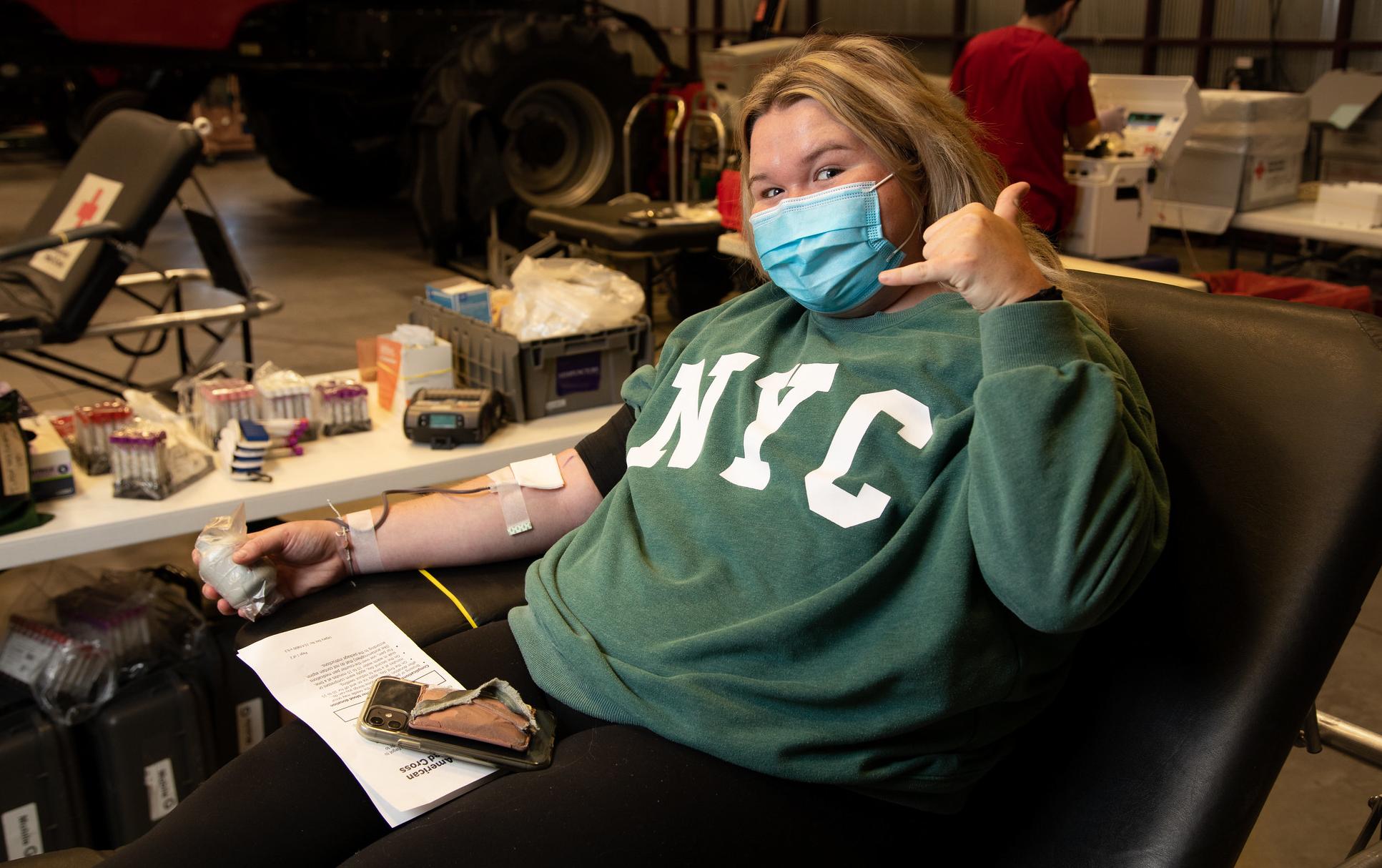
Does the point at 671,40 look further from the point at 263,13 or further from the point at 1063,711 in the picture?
the point at 1063,711

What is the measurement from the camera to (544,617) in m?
1.24

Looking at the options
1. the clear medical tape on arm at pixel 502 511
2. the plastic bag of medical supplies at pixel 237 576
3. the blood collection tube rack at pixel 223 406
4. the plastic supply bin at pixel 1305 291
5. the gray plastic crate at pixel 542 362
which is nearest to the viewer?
the plastic bag of medical supplies at pixel 237 576

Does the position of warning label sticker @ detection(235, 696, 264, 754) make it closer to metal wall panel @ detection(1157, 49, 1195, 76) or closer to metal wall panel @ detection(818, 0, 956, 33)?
metal wall panel @ detection(1157, 49, 1195, 76)

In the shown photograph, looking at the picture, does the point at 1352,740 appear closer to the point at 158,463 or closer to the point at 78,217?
the point at 158,463

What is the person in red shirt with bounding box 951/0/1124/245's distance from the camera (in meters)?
3.30

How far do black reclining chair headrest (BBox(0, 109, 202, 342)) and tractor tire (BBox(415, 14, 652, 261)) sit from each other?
7.66 ft

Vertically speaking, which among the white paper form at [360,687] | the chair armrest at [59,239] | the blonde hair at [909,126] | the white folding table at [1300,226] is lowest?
the white paper form at [360,687]

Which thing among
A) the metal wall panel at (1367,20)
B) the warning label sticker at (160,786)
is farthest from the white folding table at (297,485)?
the metal wall panel at (1367,20)

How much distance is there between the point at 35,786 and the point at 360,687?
0.83 meters

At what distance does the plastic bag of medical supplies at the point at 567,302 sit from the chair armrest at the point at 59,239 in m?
1.09

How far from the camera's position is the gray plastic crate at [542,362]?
2018 millimetres

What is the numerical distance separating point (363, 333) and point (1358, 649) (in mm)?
3766

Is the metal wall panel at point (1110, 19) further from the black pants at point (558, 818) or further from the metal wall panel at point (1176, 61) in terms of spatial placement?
the black pants at point (558, 818)

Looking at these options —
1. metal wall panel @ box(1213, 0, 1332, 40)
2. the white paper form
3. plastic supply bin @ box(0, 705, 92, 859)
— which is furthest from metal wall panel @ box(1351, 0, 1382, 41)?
plastic supply bin @ box(0, 705, 92, 859)
